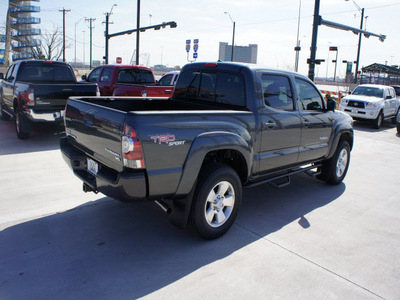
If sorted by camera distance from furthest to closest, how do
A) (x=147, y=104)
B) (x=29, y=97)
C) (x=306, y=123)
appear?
(x=29, y=97)
(x=147, y=104)
(x=306, y=123)

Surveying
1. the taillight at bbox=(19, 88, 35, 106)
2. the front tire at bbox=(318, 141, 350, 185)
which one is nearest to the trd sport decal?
the front tire at bbox=(318, 141, 350, 185)

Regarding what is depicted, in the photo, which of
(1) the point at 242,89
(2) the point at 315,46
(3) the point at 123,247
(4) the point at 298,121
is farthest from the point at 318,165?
(2) the point at 315,46

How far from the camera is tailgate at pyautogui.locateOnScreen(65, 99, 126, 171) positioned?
329 centimetres

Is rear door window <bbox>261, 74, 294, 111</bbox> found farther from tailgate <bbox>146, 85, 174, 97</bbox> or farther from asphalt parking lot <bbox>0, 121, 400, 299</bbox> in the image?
tailgate <bbox>146, 85, 174, 97</bbox>

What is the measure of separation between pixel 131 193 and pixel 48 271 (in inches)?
41.0

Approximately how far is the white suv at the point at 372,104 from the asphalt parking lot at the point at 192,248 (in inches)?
383

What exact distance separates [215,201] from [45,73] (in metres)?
8.03

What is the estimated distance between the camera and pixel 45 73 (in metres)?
9.91

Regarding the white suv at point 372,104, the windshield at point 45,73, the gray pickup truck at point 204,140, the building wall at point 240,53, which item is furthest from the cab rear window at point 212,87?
the building wall at point 240,53

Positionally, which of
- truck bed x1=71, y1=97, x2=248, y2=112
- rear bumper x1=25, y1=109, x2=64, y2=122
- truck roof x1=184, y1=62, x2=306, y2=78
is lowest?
rear bumper x1=25, y1=109, x2=64, y2=122

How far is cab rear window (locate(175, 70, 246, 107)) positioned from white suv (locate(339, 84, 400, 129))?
11.9m

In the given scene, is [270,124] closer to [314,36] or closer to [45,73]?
[45,73]

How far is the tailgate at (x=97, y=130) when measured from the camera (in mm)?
3291

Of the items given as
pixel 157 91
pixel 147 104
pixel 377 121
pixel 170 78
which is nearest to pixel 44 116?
pixel 157 91
